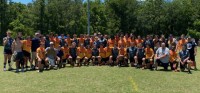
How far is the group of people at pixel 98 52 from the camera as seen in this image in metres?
18.8

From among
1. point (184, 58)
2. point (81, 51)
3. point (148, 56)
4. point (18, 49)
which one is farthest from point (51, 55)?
point (184, 58)

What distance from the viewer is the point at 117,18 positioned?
6931cm

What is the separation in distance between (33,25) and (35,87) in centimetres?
5370

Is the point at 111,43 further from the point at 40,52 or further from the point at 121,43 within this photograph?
the point at 40,52

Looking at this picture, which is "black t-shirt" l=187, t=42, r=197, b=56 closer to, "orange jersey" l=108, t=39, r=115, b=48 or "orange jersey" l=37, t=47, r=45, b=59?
"orange jersey" l=108, t=39, r=115, b=48

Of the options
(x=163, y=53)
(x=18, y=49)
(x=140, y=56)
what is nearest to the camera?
(x=18, y=49)

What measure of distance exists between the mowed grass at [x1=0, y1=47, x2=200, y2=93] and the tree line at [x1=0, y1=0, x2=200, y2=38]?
4826 cm

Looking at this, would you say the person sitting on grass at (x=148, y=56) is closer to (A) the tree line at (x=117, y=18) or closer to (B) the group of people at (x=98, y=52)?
(B) the group of people at (x=98, y=52)

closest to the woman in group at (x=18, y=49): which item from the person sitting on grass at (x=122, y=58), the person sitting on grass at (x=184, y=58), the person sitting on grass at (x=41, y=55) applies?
the person sitting on grass at (x=41, y=55)

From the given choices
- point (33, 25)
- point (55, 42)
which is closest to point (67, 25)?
point (33, 25)

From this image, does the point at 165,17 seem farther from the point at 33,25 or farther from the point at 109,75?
the point at 109,75

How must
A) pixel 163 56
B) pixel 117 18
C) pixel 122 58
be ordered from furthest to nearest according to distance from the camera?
pixel 117 18 → pixel 122 58 → pixel 163 56

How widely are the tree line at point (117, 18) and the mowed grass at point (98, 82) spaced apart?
48.3 metres

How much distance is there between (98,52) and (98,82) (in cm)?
693
